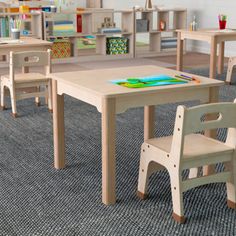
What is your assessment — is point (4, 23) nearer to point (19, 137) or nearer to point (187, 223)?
point (19, 137)

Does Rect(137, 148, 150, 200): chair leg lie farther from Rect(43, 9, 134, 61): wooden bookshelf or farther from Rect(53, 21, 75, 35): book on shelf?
Rect(53, 21, 75, 35): book on shelf

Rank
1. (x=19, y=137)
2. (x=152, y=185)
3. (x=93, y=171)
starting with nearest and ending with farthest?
1. (x=152, y=185)
2. (x=93, y=171)
3. (x=19, y=137)

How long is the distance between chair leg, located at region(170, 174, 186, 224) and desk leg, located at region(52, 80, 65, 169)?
3.25 ft

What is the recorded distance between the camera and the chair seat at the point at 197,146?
2.65 meters

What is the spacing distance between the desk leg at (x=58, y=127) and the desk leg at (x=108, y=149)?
1.97ft

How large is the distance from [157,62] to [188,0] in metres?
1.71

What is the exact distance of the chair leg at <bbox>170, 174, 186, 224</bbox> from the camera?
2.59m

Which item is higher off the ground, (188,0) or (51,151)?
(188,0)

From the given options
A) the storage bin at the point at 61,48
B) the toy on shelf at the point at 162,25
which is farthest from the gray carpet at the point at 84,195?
the toy on shelf at the point at 162,25

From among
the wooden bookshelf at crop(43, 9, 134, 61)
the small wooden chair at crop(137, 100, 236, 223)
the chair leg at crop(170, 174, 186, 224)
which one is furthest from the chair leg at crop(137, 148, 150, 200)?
the wooden bookshelf at crop(43, 9, 134, 61)

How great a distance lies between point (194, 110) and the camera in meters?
2.51

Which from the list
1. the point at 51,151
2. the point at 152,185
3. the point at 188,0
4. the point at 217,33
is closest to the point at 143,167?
the point at 152,185

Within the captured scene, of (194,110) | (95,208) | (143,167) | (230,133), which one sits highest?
(194,110)

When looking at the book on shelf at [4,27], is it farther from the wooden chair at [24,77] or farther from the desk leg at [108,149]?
the desk leg at [108,149]
